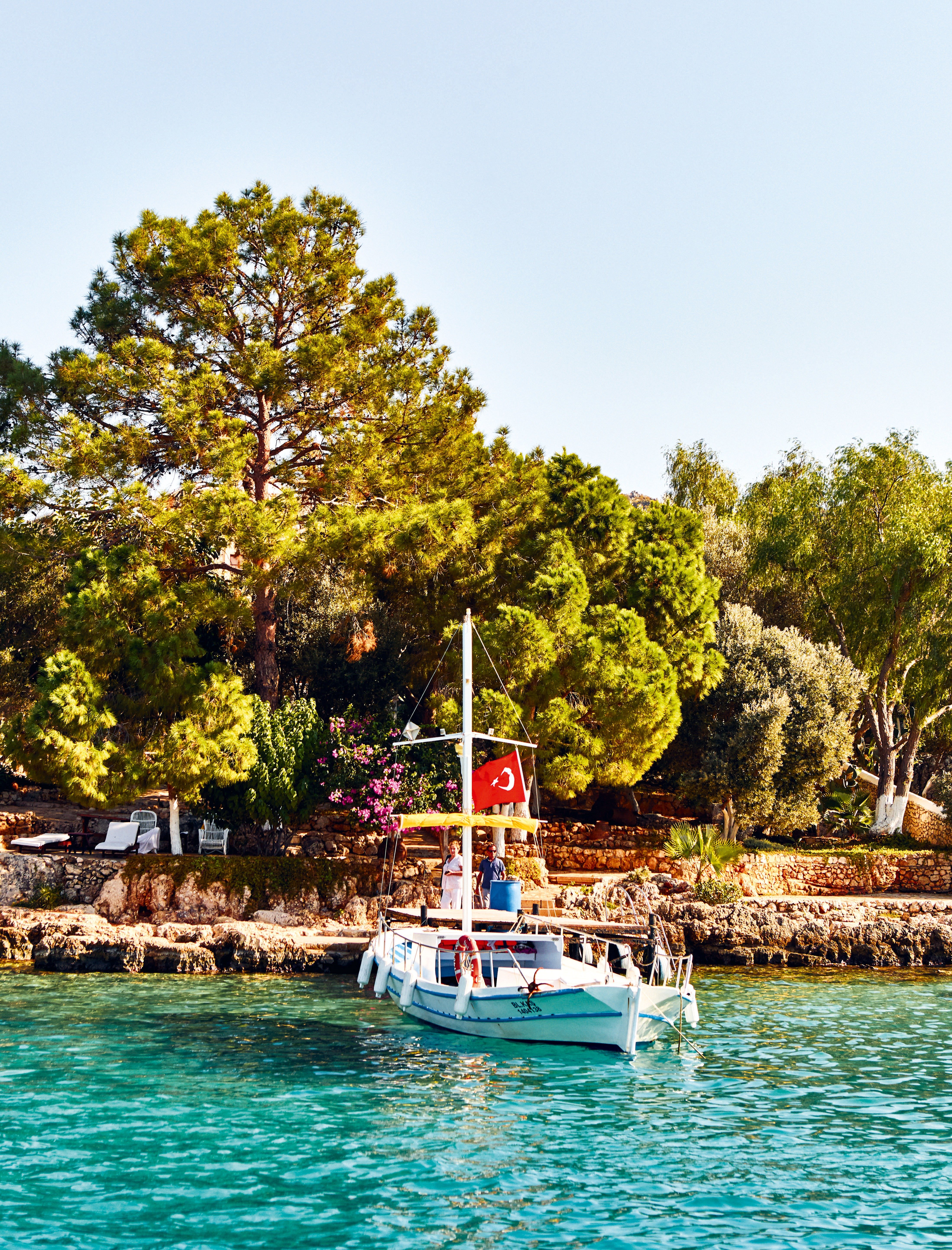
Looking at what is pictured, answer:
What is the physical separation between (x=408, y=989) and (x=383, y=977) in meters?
1.38

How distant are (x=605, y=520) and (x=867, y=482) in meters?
10.5

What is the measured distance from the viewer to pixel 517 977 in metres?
18.8

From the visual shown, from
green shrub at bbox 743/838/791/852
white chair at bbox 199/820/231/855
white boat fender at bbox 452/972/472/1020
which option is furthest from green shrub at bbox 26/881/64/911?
green shrub at bbox 743/838/791/852

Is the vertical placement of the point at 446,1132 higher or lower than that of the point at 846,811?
lower

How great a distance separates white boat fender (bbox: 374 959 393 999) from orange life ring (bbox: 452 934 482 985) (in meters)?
1.59

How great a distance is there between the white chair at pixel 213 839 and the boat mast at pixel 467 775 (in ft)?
30.8

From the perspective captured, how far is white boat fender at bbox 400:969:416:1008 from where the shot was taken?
1920 cm

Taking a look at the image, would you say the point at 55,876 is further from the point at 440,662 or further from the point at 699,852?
the point at 699,852

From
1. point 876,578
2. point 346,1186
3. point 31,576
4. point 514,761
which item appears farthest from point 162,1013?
point 876,578

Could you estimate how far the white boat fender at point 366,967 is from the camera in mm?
21234

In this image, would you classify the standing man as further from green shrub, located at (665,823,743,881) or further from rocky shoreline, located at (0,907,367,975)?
green shrub, located at (665,823,743,881)

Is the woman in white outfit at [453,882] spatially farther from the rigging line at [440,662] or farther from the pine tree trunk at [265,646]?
the pine tree trunk at [265,646]

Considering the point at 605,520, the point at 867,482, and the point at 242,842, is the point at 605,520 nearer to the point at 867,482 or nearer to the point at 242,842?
the point at 867,482

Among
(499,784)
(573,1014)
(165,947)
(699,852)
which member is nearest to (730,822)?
(699,852)
